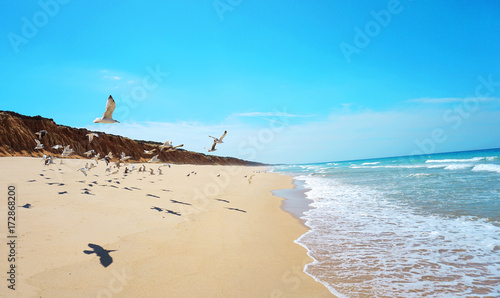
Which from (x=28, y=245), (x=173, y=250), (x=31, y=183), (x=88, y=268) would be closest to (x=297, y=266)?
(x=173, y=250)

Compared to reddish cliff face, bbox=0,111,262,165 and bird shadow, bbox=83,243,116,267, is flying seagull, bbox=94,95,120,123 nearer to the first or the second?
bird shadow, bbox=83,243,116,267

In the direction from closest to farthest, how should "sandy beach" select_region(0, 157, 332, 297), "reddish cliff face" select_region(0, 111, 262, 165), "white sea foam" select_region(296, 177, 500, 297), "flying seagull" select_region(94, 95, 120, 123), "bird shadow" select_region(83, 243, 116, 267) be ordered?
1. "sandy beach" select_region(0, 157, 332, 297)
2. "white sea foam" select_region(296, 177, 500, 297)
3. "bird shadow" select_region(83, 243, 116, 267)
4. "flying seagull" select_region(94, 95, 120, 123)
5. "reddish cliff face" select_region(0, 111, 262, 165)

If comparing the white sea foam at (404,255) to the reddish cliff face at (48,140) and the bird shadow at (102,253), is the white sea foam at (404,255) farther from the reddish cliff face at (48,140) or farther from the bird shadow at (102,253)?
the reddish cliff face at (48,140)

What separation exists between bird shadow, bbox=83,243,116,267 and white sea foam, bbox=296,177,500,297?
366 cm

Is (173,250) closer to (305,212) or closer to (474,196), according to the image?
(305,212)

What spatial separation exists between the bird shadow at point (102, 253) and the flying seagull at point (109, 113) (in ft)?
19.9

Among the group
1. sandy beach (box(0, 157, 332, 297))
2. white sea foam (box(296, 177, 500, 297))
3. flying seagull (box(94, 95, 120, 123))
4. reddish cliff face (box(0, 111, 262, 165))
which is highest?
reddish cliff face (box(0, 111, 262, 165))

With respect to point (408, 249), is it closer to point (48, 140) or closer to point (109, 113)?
point (109, 113)

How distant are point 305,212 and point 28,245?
346 inches

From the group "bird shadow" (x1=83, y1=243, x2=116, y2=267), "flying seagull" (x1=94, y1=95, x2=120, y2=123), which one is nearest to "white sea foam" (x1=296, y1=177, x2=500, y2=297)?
"bird shadow" (x1=83, y1=243, x2=116, y2=267)

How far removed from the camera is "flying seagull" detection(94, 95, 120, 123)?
9481 millimetres

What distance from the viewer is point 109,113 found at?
32.1 ft

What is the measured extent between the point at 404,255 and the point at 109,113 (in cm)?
1040

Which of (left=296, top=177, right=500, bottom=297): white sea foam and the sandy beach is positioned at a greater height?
the sandy beach
